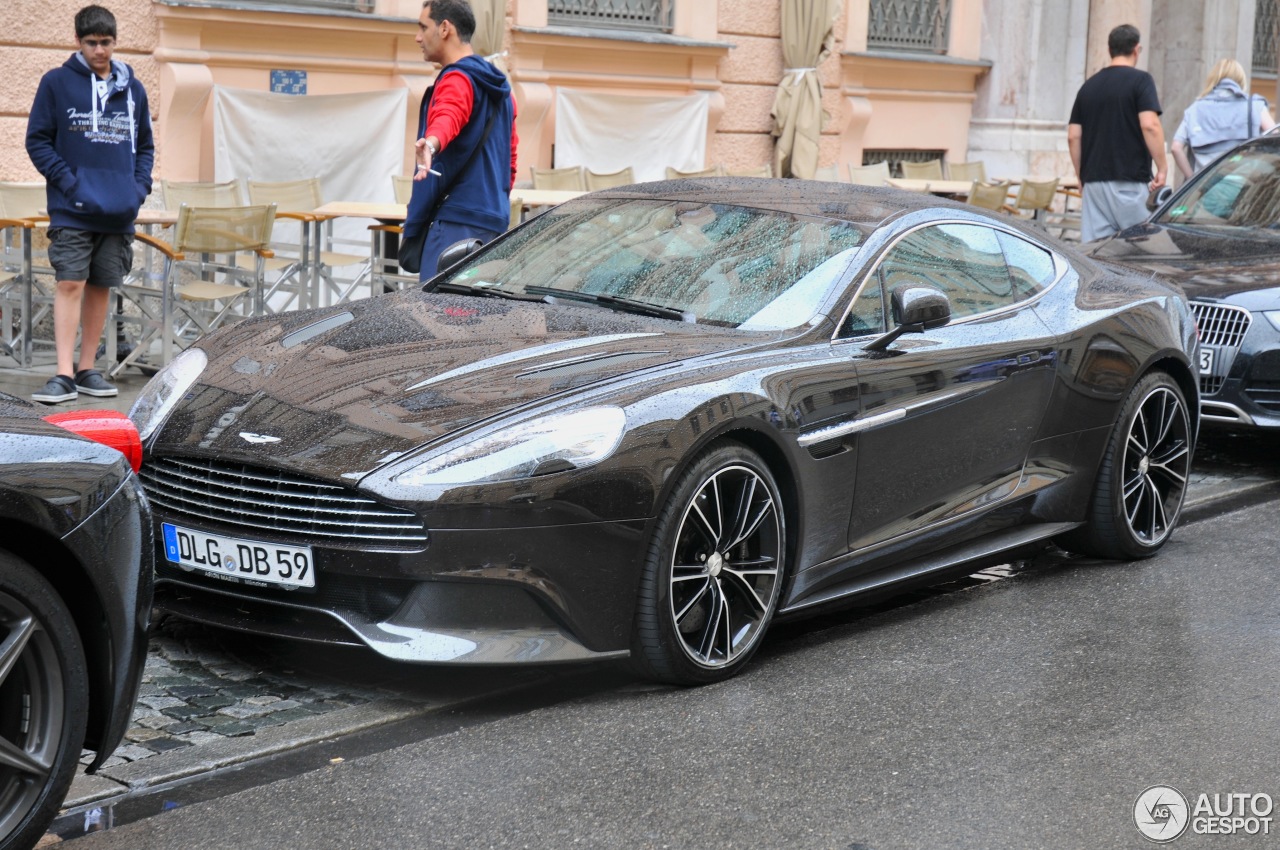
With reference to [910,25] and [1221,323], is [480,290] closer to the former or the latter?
[1221,323]

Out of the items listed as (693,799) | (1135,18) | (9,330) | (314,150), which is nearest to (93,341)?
(9,330)

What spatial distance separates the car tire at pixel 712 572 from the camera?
4699mm

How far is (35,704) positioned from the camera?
341cm

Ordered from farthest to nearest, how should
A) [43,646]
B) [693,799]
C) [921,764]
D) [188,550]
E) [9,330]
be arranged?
1. [9,330]
2. [188,550]
3. [921,764]
4. [693,799]
5. [43,646]

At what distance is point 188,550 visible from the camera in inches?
183

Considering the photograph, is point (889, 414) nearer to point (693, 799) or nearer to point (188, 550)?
point (693, 799)

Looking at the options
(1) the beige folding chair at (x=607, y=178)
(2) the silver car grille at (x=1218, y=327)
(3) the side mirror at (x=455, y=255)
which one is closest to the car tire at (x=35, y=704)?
(3) the side mirror at (x=455, y=255)

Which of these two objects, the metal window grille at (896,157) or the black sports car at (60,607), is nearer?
the black sports car at (60,607)

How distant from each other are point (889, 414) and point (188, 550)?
2.12 metres

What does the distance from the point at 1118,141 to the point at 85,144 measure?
21.3ft

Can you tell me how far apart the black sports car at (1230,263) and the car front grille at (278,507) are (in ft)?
17.1

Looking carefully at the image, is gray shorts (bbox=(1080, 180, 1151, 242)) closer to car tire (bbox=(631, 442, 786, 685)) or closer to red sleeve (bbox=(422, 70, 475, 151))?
red sleeve (bbox=(422, 70, 475, 151))

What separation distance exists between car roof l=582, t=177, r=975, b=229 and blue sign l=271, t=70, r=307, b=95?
6912mm

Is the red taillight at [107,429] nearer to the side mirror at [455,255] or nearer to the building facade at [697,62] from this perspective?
the side mirror at [455,255]
